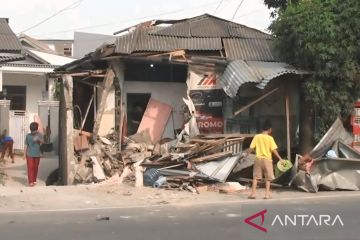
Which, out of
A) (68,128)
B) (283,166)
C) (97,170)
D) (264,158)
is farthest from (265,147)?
(68,128)

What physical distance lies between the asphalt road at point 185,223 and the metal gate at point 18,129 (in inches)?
465

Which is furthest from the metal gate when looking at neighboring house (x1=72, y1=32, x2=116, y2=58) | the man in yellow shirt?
neighboring house (x1=72, y1=32, x2=116, y2=58)

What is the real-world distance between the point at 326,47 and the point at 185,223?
20.0 ft

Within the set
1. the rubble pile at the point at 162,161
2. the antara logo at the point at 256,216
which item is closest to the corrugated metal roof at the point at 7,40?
the rubble pile at the point at 162,161

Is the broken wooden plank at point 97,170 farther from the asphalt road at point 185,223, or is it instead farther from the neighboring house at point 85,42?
the neighboring house at point 85,42

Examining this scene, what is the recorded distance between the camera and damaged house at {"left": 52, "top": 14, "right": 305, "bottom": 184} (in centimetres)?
1367

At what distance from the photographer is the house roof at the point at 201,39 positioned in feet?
46.1

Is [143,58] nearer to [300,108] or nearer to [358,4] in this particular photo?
[300,108]

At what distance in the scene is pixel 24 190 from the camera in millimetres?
12172

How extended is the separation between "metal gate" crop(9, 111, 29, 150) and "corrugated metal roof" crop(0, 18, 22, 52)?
22.3ft

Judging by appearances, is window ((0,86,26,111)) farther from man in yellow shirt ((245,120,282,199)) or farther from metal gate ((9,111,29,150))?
man in yellow shirt ((245,120,282,199))

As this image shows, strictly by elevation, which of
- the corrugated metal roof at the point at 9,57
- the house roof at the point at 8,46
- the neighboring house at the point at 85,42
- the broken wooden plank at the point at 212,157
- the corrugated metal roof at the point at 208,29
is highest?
the neighboring house at the point at 85,42

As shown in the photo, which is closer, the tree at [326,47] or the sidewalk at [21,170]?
the tree at [326,47]

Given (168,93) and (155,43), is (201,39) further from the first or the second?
(168,93)
